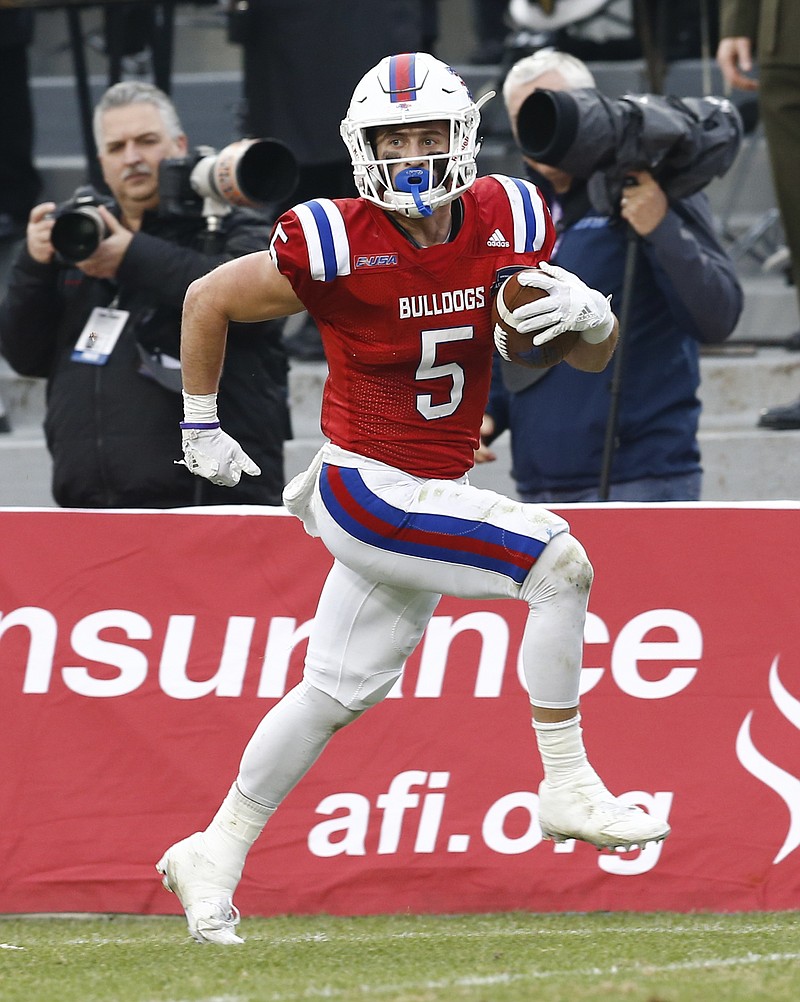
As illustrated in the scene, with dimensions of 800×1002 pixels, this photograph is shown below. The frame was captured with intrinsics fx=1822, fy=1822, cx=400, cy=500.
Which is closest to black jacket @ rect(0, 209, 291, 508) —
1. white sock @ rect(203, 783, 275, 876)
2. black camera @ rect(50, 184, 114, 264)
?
black camera @ rect(50, 184, 114, 264)

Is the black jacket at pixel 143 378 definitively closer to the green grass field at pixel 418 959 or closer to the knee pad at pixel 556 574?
the green grass field at pixel 418 959

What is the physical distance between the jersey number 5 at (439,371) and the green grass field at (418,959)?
3.99 ft

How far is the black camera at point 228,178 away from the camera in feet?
17.4

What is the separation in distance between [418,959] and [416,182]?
171 cm

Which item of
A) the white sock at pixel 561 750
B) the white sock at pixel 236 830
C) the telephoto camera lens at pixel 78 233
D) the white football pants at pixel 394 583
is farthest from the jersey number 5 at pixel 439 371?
the telephoto camera lens at pixel 78 233

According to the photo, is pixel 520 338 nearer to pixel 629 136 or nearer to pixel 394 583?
pixel 394 583

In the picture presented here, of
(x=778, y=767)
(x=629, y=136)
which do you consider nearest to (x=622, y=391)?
(x=629, y=136)

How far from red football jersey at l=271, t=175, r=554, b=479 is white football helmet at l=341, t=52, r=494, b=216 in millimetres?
86

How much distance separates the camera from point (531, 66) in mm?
5859

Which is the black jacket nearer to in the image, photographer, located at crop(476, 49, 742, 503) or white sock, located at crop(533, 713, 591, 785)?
photographer, located at crop(476, 49, 742, 503)

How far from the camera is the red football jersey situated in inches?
150

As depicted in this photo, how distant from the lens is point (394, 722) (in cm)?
495

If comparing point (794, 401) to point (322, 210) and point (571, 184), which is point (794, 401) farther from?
point (322, 210)

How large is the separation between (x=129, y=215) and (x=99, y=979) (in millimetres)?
2627
